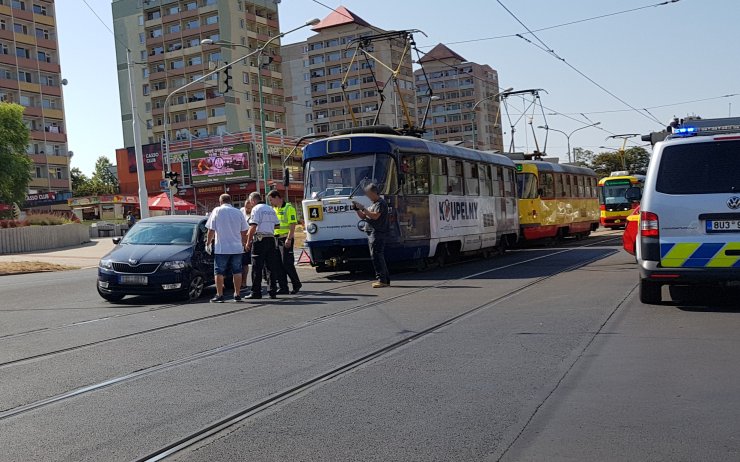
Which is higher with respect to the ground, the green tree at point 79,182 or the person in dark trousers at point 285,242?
the green tree at point 79,182

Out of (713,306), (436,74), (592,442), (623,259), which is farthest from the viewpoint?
(436,74)

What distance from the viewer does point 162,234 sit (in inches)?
576

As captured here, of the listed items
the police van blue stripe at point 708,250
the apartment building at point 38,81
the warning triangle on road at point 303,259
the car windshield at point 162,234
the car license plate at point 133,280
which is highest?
the apartment building at point 38,81

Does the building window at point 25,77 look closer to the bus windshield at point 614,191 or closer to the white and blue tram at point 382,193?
the bus windshield at point 614,191

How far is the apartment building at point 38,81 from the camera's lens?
275ft

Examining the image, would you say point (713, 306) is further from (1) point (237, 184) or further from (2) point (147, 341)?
A: (1) point (237, 184)

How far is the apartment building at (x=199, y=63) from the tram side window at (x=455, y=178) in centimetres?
7014

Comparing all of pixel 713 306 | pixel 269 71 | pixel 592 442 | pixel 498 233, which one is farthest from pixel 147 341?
pixel 269 71

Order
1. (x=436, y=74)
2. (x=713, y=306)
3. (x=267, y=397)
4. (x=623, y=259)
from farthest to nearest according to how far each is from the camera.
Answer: (x=436, y=74), (x=623, y=259), (x=713, y=306), (x=267, y=397)

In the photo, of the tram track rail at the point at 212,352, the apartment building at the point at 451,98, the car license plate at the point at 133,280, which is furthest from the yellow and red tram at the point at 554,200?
the apartment building at the point at 451,98

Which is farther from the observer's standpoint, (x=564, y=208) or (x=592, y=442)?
(x=564, y=208)

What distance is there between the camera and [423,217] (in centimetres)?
1792

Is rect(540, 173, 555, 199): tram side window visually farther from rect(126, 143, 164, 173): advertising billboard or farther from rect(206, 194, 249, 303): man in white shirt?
rect(126, 143, 164, 173): advertising billboard

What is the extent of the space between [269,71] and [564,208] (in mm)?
69128
